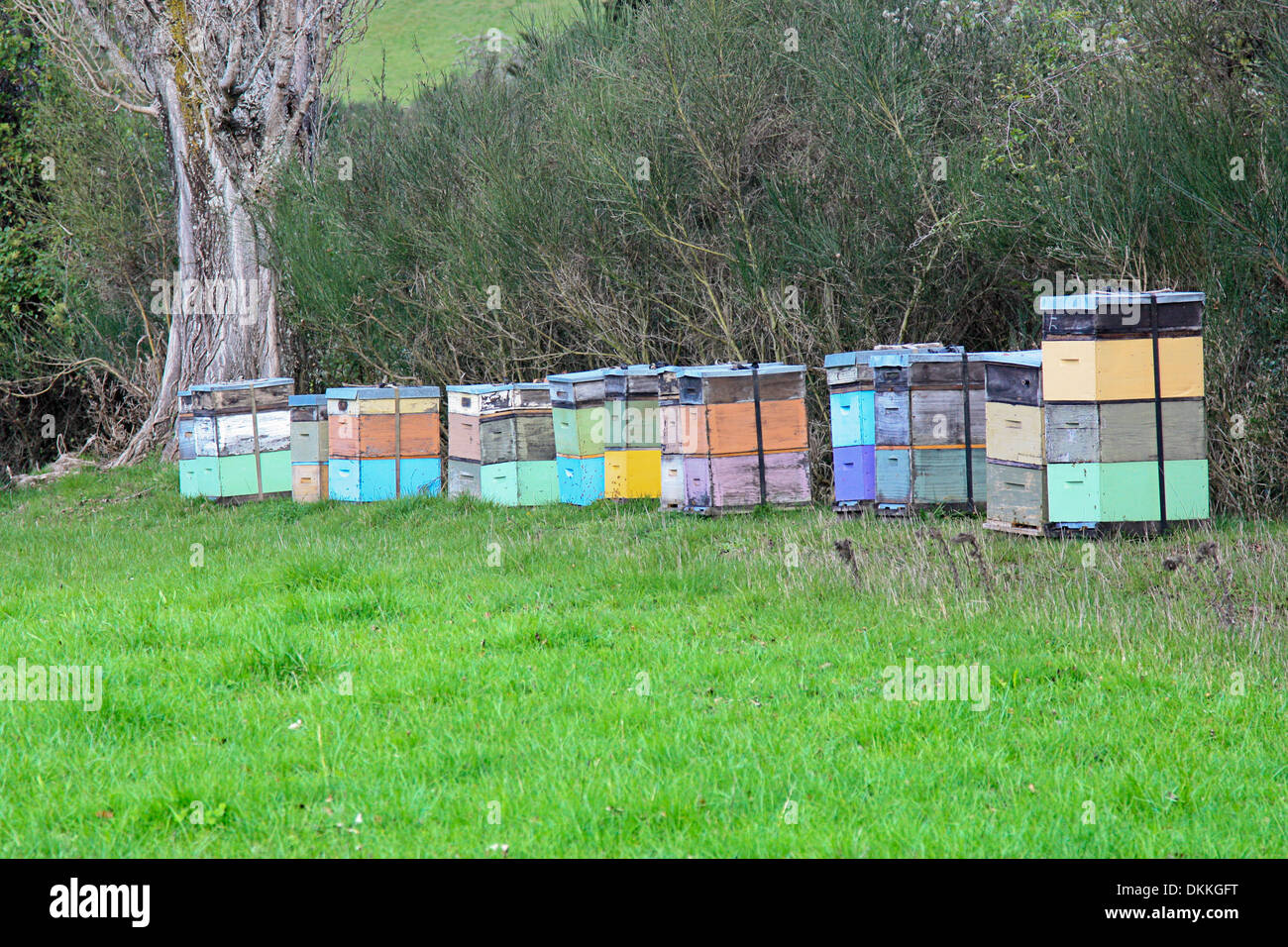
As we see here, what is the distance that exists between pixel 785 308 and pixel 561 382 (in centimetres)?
278

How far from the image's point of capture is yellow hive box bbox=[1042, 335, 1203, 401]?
8.05 meters

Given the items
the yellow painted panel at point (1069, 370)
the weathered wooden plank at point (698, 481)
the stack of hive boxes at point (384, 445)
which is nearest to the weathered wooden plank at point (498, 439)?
the stack of hive boxes at point (384, 445)

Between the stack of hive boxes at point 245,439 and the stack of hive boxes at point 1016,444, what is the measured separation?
760 centimetres

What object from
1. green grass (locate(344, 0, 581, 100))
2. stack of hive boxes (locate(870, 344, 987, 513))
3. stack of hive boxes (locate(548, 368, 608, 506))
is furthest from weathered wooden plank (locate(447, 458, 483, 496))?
green grass (locate(344, 0, 581, 100))

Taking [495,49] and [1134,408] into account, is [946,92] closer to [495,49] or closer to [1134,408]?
[1134,408]

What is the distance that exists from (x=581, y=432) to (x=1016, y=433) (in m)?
4.16

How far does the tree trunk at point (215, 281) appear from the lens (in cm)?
1513

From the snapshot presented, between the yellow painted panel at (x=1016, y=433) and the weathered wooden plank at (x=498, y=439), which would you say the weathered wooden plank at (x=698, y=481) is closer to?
the weathered wooden plank at (x=498, y=439)

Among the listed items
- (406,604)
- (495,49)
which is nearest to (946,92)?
(495,49)

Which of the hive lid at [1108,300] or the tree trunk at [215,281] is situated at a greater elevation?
the tree trunk at [215,281]

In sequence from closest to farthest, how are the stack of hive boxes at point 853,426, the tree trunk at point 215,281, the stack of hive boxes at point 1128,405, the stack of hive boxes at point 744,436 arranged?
the stack of hive boxes at point 1128,405
the stack of hive boxes at point 853,426
the stack of hive boxes at point 744,436
the tree trunk at point 215,281

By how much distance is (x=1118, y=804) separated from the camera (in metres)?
3.97

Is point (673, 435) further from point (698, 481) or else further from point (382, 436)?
point (382, 436)

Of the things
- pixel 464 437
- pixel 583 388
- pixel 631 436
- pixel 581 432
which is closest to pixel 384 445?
pixel 464 437
